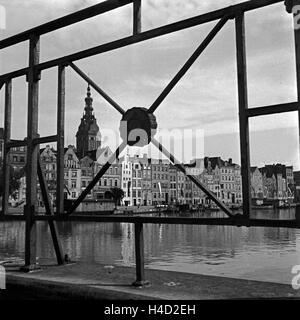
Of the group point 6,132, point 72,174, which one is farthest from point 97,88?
point 72,174

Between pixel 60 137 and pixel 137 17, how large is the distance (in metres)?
2.01

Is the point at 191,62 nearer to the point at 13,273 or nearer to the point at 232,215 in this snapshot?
the point at 232,215

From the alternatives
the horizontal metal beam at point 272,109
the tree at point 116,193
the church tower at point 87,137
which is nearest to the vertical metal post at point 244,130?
the horizontal metal beam at point 272,109

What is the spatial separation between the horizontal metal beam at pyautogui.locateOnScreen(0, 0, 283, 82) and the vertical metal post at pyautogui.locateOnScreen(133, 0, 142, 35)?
0.08 metres

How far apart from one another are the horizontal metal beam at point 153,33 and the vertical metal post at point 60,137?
27 cm

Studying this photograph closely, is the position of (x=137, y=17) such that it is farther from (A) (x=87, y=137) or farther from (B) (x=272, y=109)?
(A) (x=87, y=137)

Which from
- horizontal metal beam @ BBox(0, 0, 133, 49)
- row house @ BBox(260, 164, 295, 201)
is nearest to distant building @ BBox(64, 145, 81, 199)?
row house @ BBox(260, 164, 295, 201)

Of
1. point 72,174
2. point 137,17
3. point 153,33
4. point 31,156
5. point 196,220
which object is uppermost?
point 72,174

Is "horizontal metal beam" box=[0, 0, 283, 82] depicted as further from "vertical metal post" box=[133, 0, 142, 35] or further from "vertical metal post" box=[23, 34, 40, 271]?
"vertical metal post" box=[23, 34, 40, 271]

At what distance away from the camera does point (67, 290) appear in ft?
17.5

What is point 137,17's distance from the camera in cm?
598

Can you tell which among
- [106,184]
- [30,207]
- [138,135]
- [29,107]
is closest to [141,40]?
[138,135]

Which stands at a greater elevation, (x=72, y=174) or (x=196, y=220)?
(x=72, y=174)
